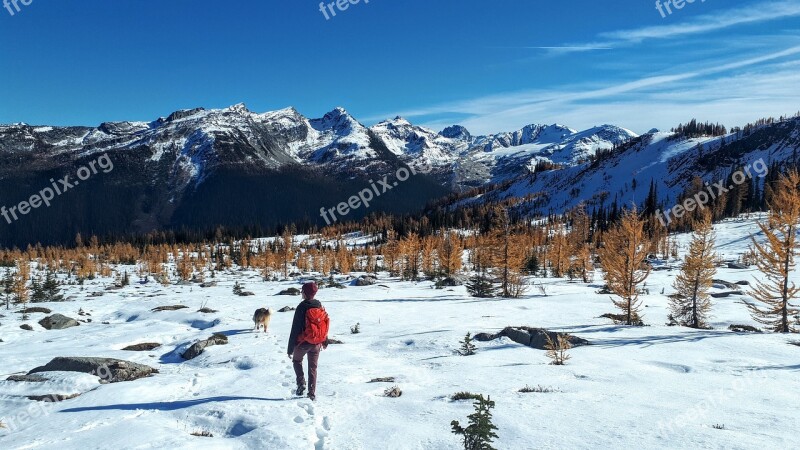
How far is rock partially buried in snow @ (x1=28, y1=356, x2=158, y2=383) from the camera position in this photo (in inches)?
454

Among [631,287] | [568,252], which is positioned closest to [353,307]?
[631,287]

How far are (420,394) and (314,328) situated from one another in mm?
2632

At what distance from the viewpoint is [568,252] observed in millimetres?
70562

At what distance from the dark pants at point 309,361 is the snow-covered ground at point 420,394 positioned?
1.02 feet

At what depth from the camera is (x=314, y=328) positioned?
9547 mm

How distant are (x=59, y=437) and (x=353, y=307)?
22.8 meters

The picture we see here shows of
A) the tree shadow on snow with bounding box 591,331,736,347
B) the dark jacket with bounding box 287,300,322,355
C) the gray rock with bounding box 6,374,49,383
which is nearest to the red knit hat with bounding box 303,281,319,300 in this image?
the dark jacket with bounding box 287,300,322,355

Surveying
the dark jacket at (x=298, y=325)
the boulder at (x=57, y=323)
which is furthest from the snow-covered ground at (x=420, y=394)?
the boulder at (x=57, y=323)

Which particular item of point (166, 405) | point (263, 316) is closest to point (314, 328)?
point (166, 405)

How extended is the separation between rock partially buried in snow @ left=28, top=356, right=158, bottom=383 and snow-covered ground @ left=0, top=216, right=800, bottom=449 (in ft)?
1.99

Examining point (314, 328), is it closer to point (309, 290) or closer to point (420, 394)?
point (309, 290)

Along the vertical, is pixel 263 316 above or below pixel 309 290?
below

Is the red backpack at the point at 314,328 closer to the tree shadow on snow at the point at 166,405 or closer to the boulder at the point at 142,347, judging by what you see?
the tree shadow on snow at the point at 166,405

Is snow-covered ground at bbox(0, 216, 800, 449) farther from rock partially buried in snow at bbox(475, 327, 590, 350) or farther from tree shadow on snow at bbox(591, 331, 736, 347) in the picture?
rock partially buried in snow at bbox(475, 327, 590, 350)
